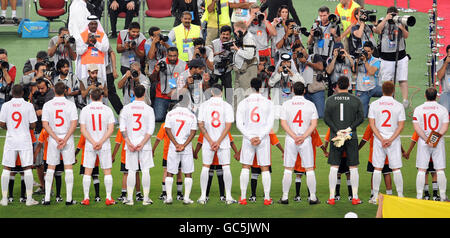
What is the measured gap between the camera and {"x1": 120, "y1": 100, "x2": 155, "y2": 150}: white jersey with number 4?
12070 millimetres

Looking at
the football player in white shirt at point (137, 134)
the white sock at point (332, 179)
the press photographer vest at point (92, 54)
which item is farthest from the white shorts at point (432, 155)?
the press photographer vest at point (92, 54)

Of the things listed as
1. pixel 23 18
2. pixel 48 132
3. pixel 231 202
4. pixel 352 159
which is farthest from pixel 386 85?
pixel 23 18

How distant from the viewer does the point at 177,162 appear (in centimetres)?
1222

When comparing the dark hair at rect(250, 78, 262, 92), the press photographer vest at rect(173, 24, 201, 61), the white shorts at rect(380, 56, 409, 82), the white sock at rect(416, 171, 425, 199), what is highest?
the press photographer vest at rect(173, 24, 201, 61)

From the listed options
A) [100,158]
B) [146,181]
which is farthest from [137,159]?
[100,158]

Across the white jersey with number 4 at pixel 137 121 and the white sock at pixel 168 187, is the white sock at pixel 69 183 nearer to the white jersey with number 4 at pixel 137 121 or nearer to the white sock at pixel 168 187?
the white jersey with number 4 at pixel 137 121

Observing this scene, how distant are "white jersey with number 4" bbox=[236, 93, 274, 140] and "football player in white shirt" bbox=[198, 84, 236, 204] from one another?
7.0 inches

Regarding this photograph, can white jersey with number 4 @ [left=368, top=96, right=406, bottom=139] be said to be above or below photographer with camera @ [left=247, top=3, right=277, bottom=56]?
below

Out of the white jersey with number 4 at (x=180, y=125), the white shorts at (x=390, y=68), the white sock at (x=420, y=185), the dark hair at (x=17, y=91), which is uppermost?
the white shorts at (x=390, y=68)

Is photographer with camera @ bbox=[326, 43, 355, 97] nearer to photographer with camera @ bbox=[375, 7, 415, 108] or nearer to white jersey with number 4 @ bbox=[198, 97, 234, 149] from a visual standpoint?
photographer with camera @ bbox=[375, 7, 415, 108]

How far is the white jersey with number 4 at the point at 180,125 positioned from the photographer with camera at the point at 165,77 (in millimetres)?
3205

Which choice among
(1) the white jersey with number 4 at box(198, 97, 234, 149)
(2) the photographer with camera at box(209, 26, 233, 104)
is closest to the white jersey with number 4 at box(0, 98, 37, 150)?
(1) the white jersey with number 4 at box(198, 97, 234, 149)

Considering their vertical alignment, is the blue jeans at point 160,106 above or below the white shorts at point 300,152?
above

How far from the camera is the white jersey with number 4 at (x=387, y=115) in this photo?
12.2 metres
